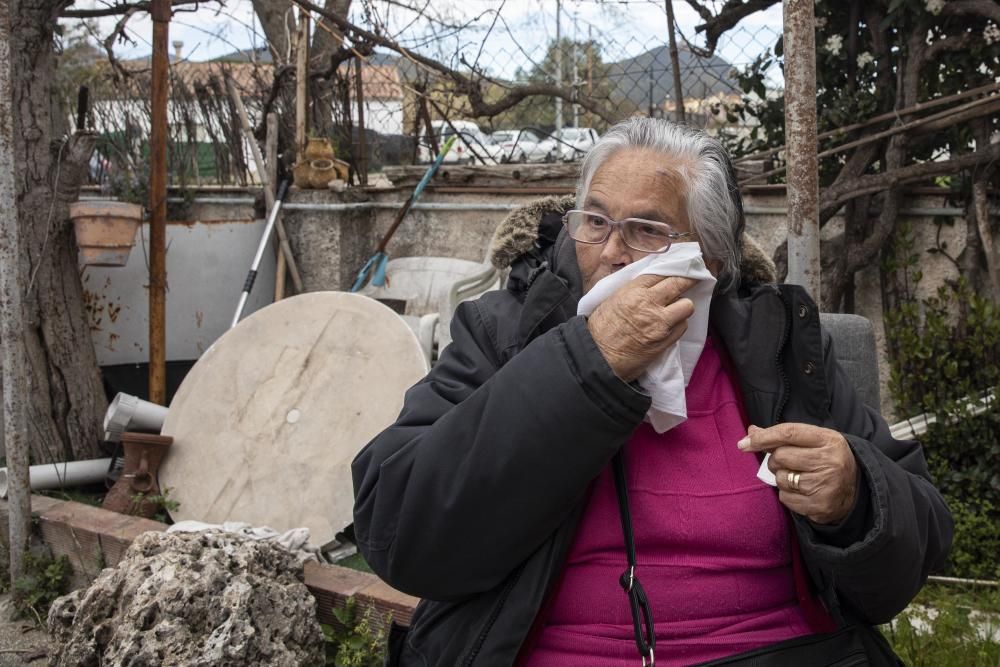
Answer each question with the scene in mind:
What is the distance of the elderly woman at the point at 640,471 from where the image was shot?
1.45 m

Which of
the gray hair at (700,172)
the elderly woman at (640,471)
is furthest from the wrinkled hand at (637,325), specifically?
the gray hair at (700,172)

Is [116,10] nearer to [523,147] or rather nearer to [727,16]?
[523,147]

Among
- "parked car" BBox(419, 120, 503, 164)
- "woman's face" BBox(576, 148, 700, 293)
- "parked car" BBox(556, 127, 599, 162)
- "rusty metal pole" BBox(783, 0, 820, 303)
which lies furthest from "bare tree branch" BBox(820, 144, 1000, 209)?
"woman's face" BBox(576, 148, 700, 293)

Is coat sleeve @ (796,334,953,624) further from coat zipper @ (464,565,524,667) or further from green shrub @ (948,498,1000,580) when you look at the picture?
green shrub @ (948,498,1000,580)

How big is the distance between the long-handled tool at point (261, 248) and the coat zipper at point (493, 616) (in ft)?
11.6

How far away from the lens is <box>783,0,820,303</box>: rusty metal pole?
2498 millimetres

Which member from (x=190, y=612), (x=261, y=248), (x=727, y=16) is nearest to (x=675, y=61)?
(x=727, y=16)

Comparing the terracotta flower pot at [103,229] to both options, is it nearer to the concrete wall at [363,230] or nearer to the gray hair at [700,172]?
the concrete wall at [363,230]

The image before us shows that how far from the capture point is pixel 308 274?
541cm

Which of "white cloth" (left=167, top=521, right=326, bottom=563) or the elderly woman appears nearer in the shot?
the elderly woman

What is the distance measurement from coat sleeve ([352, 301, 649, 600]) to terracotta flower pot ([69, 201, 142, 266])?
2.91 meters

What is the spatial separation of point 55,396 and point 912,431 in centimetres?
359

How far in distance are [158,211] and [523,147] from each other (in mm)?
2108

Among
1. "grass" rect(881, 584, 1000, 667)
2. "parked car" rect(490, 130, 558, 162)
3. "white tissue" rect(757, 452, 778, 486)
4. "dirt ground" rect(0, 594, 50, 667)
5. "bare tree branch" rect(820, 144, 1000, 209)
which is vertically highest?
"parked car" rect(490, 130, 558, 162)
